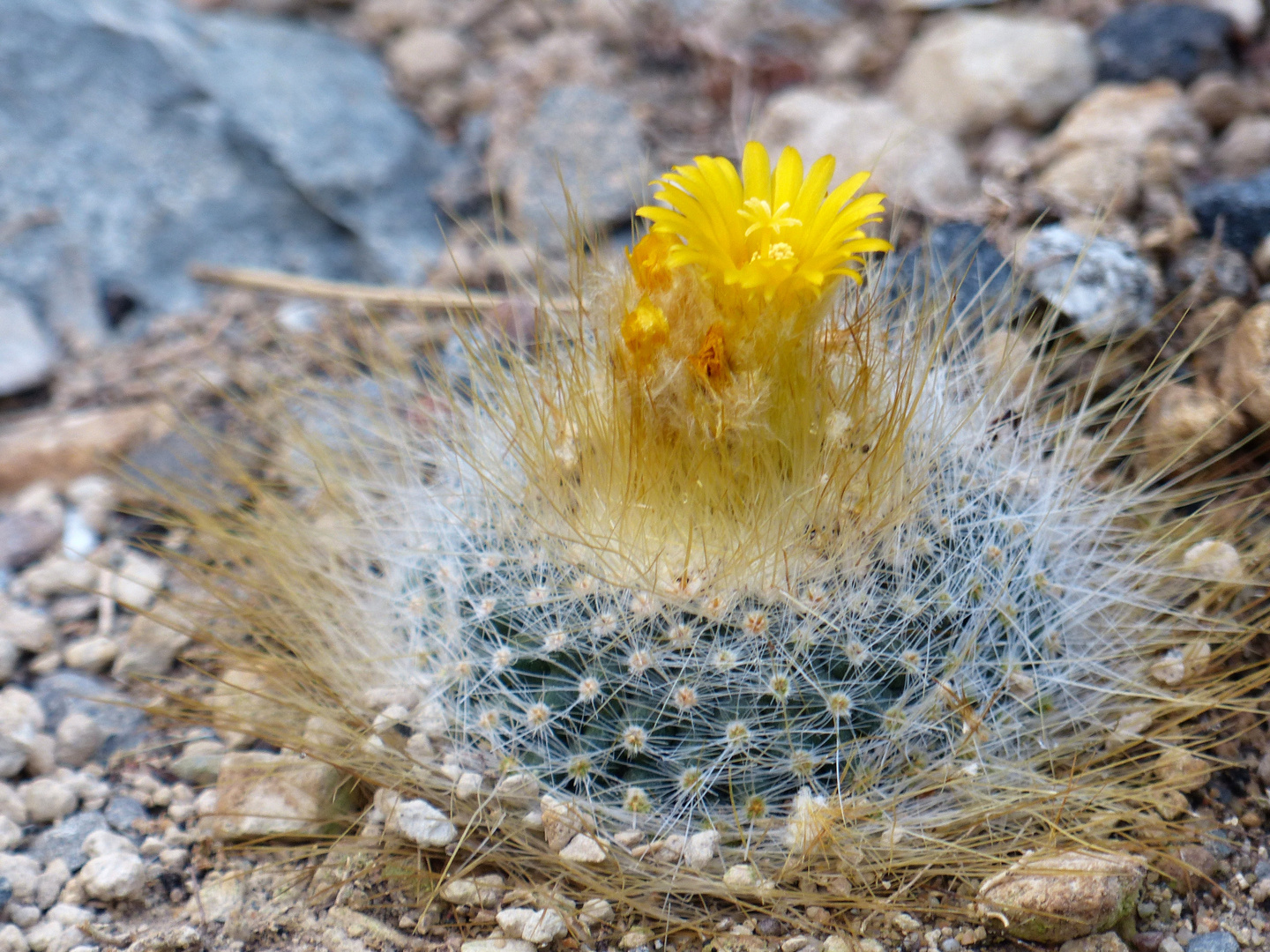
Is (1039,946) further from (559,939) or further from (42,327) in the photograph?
(42,327)

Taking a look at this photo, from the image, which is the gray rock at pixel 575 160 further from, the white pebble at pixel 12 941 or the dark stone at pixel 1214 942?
the dark stone at pixel 1214 942

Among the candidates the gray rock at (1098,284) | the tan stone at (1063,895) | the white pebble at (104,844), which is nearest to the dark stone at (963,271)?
the gray rock at (1098,284)

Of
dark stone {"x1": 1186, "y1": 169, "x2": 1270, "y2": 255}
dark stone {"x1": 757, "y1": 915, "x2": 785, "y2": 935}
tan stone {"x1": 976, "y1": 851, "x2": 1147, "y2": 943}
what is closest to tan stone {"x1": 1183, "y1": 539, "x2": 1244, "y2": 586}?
tan stone {"x1": 976, "y1": 851, "x2": 1147, "y2": 943}

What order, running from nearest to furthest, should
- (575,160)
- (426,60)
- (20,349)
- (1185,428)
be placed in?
1. (1185,428)
2. (20,349)
3. (575,160)
4. (426,60)

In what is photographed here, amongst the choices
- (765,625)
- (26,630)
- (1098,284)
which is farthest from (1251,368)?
(26,630)

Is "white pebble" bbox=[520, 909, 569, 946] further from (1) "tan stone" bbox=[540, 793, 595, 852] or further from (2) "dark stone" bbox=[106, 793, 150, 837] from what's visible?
(2) "dark stone" bbox=[106, 793, 150, 837]

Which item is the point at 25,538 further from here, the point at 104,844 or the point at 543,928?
the point at 543,928
